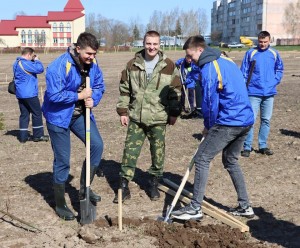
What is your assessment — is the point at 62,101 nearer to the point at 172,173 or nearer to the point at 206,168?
the point at 206,168

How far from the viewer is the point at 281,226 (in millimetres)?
5016

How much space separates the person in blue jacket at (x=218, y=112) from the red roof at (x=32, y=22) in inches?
4208

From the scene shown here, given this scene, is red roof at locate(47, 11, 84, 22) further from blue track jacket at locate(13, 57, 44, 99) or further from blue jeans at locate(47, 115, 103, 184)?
blue jeans at locate(47, 115, 103, 184)

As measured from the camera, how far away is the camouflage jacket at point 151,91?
18.2 feet

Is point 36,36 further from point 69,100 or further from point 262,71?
point 69,100

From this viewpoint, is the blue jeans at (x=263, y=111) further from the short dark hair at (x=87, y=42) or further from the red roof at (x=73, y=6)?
the red roof at (x=73, y=6)

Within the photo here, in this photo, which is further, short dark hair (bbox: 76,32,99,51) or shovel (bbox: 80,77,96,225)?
shovel (bbox: 80,77,96,225)

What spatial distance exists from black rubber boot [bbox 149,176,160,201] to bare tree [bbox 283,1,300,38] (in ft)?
370

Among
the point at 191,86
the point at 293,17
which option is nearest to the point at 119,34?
the point at 293,17

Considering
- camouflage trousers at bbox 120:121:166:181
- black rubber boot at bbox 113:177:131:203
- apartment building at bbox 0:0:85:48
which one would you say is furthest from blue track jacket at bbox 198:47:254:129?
apartment building at bbox 0:0:85:48

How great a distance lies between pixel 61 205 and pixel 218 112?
2.13m

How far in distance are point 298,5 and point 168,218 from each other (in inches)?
4529

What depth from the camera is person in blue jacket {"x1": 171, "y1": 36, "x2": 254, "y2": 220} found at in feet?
15.0

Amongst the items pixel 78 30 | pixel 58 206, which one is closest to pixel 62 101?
pixel 58 206
